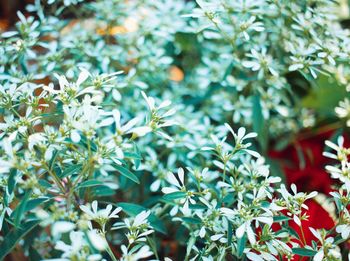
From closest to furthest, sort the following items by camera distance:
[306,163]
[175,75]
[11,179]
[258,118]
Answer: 1. [11,179]
2. [258,118]
3. [306,163]
4. [175,75]

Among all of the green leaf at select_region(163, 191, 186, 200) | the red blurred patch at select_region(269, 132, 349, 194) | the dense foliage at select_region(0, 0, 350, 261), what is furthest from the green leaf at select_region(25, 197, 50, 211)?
the red blurred patch at select_region(269, 132, 349, 194)

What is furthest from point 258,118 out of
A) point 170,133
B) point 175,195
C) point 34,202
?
point 34,202

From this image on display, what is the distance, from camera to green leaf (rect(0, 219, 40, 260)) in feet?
1.65

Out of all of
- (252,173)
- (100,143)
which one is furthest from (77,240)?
(252,173)

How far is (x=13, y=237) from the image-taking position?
511 millimetres

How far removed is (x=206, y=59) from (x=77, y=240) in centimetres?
45

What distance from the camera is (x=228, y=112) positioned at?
83 cm

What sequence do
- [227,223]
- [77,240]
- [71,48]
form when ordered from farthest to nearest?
1. [71,48]
2. [227,223]
3. [77,240]

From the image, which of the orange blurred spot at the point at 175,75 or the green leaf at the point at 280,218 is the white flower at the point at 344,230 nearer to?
the green leaf at the point at 280,218

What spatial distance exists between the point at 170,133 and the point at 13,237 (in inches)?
12.6

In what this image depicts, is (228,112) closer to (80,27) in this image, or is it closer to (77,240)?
(80,27)

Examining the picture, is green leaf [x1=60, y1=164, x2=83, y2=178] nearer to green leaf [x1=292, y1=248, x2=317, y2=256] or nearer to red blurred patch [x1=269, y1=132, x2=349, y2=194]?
green leaf [x1=292, y1=248, x2=317, y2=256]

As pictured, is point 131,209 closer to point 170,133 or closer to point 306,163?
point 170,133

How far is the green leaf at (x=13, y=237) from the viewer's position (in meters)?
0.50
